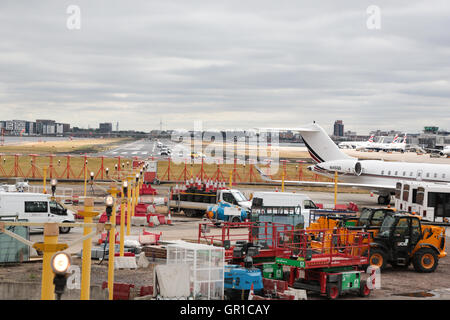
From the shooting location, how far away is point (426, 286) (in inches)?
797

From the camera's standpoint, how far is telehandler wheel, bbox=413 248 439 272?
22.5 meters

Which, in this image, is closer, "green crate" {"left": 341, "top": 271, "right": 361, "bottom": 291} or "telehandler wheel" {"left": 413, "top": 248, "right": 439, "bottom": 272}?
"green crate" {"left": 341, "top": 271, "right": 361, "bottom": 291}

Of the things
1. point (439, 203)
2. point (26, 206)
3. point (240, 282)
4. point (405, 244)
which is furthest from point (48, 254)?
point (439, 203)

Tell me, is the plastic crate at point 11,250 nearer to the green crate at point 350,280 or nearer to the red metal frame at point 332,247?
the red metal frame at point 332,247

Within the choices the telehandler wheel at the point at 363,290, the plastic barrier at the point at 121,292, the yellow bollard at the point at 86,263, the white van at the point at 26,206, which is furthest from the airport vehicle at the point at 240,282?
the white van at the point at 26,206

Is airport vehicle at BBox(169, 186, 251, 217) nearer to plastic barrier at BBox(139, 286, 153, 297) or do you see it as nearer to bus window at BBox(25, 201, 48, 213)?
bus window at BBox(25, 201, 48, 213)

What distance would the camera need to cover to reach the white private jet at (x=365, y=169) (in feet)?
145

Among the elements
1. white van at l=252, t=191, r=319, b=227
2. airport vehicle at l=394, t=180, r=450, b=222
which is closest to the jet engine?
airport vehicle at l=394, t=180, r=450, b=222

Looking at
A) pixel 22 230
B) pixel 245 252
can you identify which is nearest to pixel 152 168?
pixel 22 230

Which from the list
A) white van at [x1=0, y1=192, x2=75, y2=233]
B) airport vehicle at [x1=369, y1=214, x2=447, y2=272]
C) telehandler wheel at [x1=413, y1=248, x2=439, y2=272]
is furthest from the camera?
white van at [x1=0, y1=192, x2=75, y2=233]

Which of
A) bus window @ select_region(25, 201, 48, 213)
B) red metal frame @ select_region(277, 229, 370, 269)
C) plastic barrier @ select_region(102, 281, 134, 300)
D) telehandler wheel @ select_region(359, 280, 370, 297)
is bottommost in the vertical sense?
telehandler wheel @ select_region(359, 280, 370, 297)

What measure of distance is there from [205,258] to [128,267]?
Answer: 242 inches

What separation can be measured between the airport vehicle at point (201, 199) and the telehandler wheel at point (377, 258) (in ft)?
48.8

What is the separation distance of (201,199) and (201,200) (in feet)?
0.24
